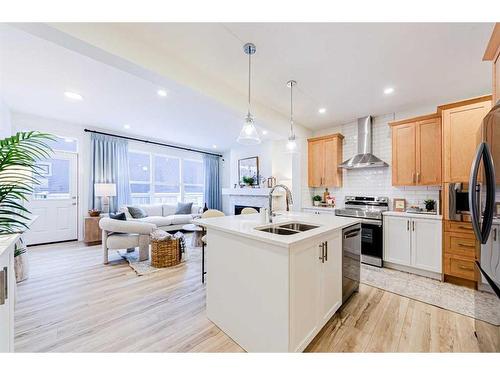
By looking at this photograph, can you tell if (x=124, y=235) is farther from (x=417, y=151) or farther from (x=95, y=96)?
(x=417, y=151)

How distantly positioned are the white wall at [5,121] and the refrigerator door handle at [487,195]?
5776 millimetres

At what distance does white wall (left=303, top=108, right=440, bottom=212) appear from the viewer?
3.53 metres

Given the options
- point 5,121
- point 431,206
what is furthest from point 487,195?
point 5,121

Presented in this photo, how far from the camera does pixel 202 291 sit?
8.26 ft

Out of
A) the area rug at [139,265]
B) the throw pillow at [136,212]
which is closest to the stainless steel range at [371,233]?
the area rug at [139,265]

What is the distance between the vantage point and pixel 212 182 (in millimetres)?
7504

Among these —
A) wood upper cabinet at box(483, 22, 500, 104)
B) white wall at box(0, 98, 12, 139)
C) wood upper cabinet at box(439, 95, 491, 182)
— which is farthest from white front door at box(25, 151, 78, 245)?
wood upper cabinet at box(439, 95, 491, 182)

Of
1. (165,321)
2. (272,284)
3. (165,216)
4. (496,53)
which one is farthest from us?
(165,216)

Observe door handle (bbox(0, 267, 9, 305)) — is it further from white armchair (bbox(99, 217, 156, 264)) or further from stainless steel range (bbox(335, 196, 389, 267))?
stainless steel range (bbox(335, 196, 389, 267))

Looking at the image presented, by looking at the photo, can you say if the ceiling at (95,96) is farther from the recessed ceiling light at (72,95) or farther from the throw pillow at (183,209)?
the throw pillow at (183,209)

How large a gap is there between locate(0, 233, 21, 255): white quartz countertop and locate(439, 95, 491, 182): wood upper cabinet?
4172mm

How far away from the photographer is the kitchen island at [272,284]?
4.59 ft

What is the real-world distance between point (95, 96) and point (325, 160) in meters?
4.17
